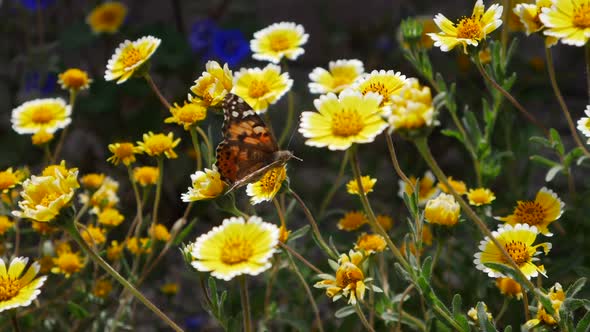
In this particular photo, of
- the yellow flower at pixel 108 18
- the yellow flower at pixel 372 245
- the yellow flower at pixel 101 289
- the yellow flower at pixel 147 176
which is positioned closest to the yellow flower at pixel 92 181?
the yellow flower at pixel 147 176

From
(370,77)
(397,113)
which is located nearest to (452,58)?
(370,77)

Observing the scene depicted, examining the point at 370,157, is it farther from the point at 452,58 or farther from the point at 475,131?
the point at 475,131

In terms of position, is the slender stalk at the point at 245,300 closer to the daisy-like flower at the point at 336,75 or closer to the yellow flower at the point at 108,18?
the daisy-like flower at the point at 336,75

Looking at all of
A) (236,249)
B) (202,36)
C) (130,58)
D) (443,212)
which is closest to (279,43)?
(130,58)

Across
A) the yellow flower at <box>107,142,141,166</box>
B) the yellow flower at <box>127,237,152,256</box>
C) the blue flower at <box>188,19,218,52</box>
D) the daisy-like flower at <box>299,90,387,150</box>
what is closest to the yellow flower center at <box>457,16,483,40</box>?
the daisy-like flower at <box>299,90,387,150</box>

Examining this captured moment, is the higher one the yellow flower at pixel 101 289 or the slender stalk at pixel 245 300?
the slender stalk at pixel 245 300

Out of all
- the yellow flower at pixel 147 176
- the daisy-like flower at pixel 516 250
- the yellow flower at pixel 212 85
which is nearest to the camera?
the daisy-like flower at pixel 516 250
